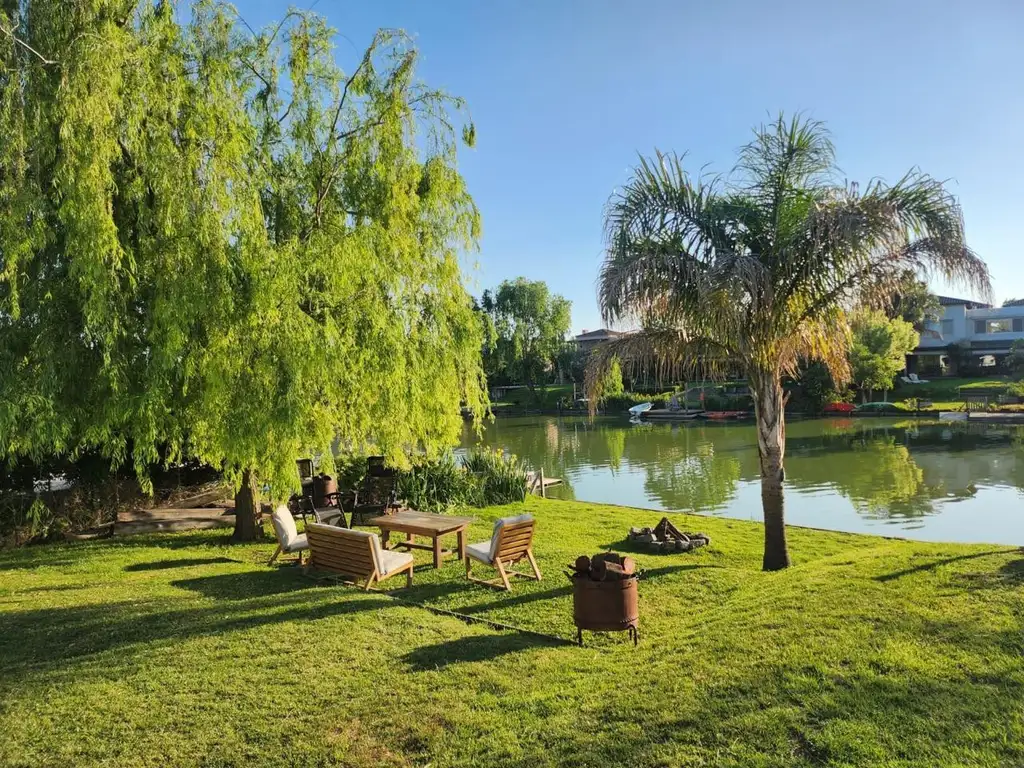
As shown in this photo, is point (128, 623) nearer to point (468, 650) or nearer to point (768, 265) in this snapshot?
point (468, 650)

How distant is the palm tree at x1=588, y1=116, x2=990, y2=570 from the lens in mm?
8406

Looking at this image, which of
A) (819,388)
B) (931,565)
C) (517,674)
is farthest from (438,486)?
(819,388)

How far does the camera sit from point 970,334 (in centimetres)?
5866

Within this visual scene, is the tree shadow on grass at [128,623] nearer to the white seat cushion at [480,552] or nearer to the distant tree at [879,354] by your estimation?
the white seat cushion at [480,552]

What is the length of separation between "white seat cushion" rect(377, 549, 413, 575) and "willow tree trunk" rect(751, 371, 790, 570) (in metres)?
4.88

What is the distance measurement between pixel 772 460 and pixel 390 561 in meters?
5.24

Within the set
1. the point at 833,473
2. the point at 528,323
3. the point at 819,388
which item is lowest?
the point at 833,473

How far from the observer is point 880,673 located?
14.4 ft

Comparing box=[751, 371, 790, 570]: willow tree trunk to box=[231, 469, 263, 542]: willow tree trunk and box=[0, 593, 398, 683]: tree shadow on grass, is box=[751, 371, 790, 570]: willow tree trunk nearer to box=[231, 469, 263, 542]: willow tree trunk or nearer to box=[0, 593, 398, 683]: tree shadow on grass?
box=[0, 593, 398, 683]: tree shadow on grass

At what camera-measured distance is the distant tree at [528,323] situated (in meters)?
60.8

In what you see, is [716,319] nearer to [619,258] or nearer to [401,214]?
[619,258]

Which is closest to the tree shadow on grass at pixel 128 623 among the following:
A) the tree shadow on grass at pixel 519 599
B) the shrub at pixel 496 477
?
the tree shadow on grass at pixel 519 599

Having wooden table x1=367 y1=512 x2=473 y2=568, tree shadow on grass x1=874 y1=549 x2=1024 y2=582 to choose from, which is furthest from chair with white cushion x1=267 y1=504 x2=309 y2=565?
tree shadow on grass x1=874 y1=549 x2=1024 y2=582

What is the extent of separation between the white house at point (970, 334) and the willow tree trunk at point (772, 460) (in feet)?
173
